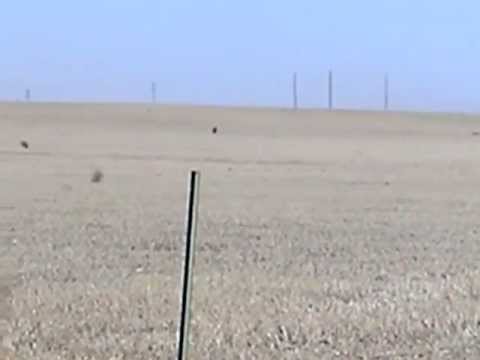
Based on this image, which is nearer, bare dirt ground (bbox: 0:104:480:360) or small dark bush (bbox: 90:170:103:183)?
bare dirt ground (bbox: 0:104:480:360)

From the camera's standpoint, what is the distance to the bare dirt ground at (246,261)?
380 inches

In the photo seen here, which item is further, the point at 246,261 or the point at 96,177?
the point at 96,177

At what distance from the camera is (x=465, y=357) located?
9117 mm

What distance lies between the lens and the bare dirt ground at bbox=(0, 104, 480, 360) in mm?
9648

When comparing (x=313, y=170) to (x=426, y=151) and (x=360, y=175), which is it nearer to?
(x=360, y=175)

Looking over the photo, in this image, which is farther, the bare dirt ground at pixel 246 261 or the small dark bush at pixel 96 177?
the small dark bush at pixel 96 177

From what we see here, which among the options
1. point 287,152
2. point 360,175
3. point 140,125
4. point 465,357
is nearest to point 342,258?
point 465,357

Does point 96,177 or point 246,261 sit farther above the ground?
point 96,177

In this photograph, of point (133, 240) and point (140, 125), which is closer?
point (133, 240)

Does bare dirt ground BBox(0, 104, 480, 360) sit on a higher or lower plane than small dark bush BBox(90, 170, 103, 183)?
lower

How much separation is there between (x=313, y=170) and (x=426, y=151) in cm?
1532

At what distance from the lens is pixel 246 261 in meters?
14.6

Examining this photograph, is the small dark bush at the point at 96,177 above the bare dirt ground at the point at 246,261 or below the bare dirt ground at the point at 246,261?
above

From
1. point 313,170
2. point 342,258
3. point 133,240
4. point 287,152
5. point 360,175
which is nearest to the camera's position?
point 342,258
